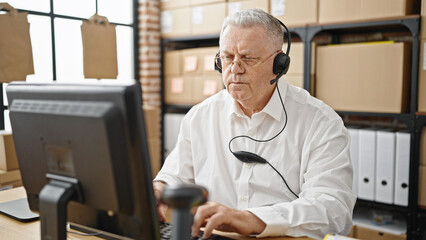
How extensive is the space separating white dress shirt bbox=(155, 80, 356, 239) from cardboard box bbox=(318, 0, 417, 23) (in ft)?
3.70

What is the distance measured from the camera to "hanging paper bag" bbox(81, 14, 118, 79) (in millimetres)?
2804

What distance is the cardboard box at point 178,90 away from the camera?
323 centimetres

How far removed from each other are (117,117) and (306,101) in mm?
944

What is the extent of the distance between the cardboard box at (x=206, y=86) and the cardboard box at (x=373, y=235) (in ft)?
4.27

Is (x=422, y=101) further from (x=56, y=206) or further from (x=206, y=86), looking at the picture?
(x=56, y=206)

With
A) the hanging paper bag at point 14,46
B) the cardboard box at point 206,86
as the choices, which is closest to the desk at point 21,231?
the hanging paper bag at point 14,46

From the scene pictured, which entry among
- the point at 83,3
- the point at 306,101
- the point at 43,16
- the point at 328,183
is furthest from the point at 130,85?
the point at 83,3

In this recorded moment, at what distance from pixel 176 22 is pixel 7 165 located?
172 centimetres

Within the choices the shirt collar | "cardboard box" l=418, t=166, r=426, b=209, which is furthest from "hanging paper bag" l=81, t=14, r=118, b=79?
"cardboard box" l=418, t=166, r=426, b=209

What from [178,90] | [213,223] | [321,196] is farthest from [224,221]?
[178,90]

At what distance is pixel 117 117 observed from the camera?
0.71m

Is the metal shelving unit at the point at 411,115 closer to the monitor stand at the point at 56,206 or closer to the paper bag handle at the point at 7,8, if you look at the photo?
the paper bag handle at the point at 7,8

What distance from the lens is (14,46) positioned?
2.36m

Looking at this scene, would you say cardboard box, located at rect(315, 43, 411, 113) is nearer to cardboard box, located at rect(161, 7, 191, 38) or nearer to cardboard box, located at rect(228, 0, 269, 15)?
cardboard box, located at rect(228, 0, 269, 15)
